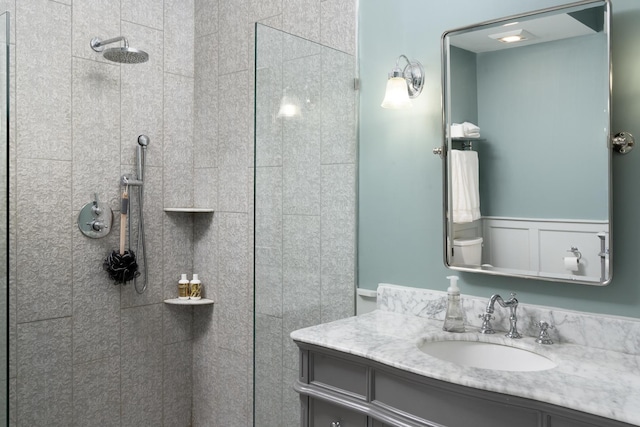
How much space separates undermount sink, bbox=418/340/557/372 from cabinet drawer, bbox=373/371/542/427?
21cm

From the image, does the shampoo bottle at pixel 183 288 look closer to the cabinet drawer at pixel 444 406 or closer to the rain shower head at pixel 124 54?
the rain shower head at pixel 124 54

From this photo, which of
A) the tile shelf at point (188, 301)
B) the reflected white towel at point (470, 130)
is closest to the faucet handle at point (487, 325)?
the reflected white towel at point (470, 130)

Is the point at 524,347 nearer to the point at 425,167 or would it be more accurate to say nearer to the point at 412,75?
the point at 425,167

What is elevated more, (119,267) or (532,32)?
(532,32)

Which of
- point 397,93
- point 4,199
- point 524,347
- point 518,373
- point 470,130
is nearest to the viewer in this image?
point 518,373

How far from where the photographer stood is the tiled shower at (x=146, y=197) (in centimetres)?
246

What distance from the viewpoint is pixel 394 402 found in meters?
1.64

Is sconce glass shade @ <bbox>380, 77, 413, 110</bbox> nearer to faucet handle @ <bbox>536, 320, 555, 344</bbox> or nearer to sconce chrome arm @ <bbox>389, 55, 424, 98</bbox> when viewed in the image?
sconce chrome arm @ <bbox>389, 55, 424, 98</bbox>

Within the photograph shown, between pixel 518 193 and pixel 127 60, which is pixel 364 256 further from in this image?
pixel 127 60

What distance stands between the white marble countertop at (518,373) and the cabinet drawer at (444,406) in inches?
2.3

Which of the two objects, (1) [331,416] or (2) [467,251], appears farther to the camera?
(2) [467,251]

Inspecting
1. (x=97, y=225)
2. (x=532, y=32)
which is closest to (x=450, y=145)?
(x=532, y=32)

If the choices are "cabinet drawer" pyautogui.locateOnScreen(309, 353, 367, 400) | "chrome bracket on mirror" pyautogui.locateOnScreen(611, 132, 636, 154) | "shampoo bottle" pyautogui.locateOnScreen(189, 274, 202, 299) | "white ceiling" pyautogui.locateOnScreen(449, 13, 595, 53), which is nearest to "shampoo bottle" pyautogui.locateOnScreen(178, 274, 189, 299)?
"shampoo bottle" pyautogui.locateOnScreen(189, 274, 202, 299)

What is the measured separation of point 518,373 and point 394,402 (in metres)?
0.38
